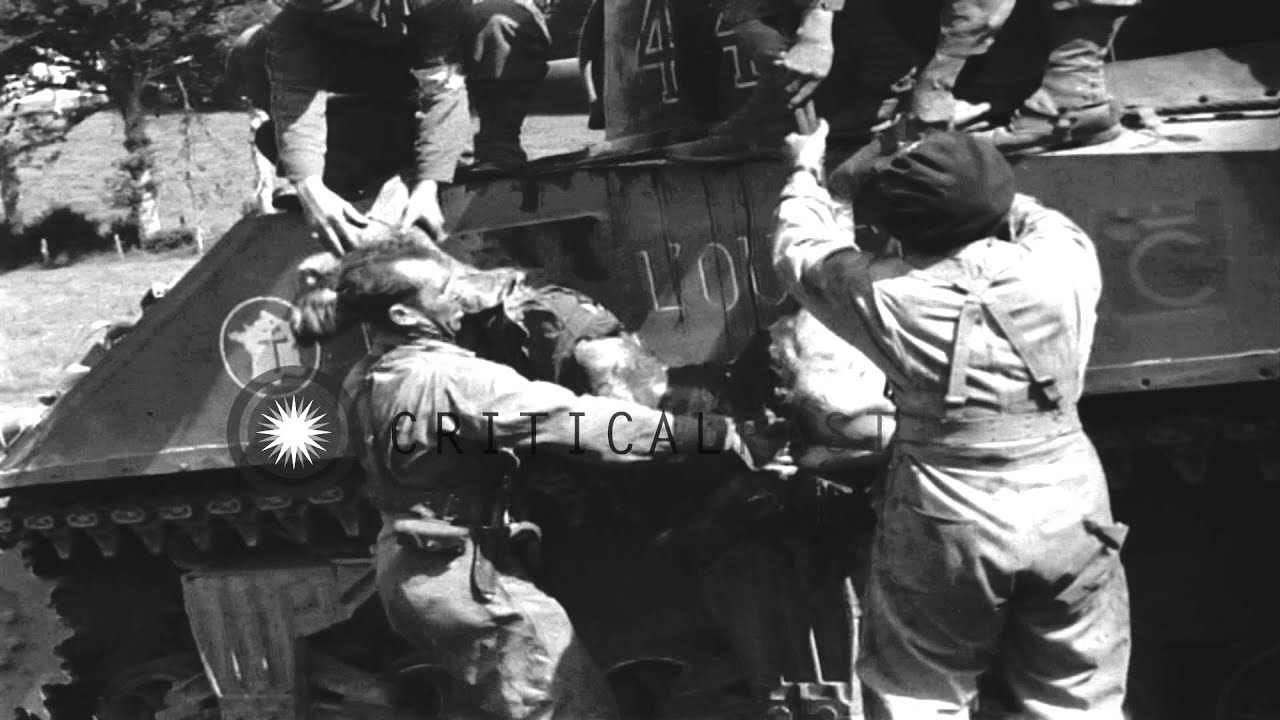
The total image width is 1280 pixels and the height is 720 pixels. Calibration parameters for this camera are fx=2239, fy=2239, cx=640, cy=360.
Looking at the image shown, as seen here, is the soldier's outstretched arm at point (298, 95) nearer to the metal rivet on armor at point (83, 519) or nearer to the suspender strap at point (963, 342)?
the metal rivet on armor at point (83, 519)

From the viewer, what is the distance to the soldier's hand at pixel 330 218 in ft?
28.0

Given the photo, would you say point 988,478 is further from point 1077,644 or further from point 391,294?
point 391,294

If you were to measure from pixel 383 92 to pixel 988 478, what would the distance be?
3922 mm

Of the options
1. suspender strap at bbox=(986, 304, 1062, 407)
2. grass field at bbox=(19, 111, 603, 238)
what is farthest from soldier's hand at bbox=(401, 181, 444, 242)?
grass field at bbox=(19, 111, 603, 238)

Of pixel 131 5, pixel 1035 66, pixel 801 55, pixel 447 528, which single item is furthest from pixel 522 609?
pixel 131 5

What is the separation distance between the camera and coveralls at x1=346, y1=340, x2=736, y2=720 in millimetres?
7590

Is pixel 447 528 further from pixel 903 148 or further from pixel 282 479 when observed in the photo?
pixel 903 148

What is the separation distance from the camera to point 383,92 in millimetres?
9430

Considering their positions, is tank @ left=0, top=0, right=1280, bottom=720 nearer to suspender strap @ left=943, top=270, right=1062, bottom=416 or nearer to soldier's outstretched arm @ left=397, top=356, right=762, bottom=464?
soldier's outstretched arm @ left=397, top=356, right=762, bottom=464

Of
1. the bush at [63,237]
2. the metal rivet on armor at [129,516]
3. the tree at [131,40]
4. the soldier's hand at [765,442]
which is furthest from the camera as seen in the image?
the bush at [63,237]

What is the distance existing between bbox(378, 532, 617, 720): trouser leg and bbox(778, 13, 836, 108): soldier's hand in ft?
6.59

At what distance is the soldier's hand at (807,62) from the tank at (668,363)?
365 millimetres

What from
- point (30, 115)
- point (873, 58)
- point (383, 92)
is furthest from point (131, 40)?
point (873, 58)

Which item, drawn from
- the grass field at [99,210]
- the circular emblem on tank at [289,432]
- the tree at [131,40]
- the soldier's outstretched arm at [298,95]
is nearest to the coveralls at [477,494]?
the circular emblem on tank at [289,432]
